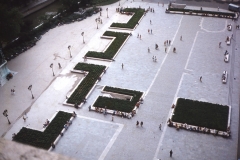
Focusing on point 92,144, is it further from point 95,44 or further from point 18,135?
point 95,44

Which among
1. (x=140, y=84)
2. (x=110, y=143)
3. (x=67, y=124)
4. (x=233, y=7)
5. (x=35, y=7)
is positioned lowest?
(x=110, y=143)

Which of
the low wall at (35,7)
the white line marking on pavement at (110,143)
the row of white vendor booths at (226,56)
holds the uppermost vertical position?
the low wall at (35,7)

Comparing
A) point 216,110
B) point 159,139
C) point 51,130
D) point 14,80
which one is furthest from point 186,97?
point 14,80

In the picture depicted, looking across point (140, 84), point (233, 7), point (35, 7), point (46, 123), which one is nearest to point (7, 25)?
point (46, 123)

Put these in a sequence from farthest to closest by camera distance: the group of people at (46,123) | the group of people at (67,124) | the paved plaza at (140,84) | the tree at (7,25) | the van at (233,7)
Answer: the van at (233,7) → the tree at (7,25) → the group of people at (46,123) → the group of people at (67,124) → the paved plaza at (140,84)

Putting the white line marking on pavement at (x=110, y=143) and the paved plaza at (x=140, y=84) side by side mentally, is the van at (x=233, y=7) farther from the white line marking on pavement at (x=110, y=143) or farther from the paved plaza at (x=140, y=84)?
the white line marking on pavement at (x=110, y=143)

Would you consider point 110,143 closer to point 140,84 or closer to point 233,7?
point 140,84

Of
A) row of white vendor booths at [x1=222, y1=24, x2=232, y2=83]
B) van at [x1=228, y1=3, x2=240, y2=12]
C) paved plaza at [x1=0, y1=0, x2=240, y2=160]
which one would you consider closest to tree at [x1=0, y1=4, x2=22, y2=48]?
paved plaza at [x1=0, y1=0, x2=240, y2=160]

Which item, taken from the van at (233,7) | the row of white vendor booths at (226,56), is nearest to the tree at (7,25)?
the row of white vendor booths at (226,56)

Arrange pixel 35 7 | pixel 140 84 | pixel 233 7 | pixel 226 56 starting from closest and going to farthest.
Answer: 1. pixel 140 84
2. pixel 226 56
3. pixel 233 7
4. pixel 35 7
